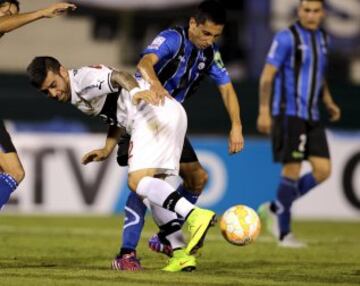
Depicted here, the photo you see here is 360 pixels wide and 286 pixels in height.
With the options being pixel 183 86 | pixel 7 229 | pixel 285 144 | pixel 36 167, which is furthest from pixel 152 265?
pixel 36 167

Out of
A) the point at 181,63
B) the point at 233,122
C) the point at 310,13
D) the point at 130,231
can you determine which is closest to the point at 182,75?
the point at 181,63

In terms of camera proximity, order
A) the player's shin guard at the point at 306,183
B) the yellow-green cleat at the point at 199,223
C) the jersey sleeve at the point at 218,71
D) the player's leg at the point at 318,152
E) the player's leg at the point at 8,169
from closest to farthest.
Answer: the yellow-green cleat at the point at 199,223 → the player's leg at the point at 8,169 → the jersey sleeve at the point at 218,71 → the player's leg at the point at 318,152 → the player's shin guard at the point at 306,183

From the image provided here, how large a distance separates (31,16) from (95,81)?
0.67 m

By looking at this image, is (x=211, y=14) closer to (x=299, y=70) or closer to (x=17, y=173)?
(x=17, y=173)

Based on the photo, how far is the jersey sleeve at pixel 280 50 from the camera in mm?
11617

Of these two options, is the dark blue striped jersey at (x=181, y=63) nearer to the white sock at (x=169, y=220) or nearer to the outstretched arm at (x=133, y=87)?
the outstretched arm at (x=133, y=87)

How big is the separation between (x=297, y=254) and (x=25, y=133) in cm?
590

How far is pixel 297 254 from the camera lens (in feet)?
34.4

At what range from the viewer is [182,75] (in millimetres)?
9008

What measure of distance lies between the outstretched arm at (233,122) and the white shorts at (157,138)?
678mm

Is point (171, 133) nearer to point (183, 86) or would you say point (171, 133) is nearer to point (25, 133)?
point (183, 86)

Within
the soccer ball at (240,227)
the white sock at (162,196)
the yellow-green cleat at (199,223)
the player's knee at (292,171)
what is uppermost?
the white sock at (162,196)

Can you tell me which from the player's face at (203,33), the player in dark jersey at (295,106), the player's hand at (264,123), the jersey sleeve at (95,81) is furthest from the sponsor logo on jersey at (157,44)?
the player in dark jersey at (295,106)

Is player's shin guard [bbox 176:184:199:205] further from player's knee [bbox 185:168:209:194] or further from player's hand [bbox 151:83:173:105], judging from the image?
player's hand [bbox 151:83:173:105]
